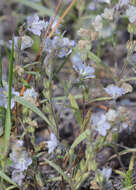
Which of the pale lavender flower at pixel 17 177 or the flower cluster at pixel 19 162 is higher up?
the flower cluster at pixel 19 162

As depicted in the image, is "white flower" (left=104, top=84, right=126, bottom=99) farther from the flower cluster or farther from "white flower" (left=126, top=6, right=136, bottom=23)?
the flower cluster

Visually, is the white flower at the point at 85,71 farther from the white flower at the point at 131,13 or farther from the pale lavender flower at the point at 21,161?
the pale lavender flower at the point at 21,161

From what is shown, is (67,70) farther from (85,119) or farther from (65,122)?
(85,119)

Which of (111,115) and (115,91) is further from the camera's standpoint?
(115,91)

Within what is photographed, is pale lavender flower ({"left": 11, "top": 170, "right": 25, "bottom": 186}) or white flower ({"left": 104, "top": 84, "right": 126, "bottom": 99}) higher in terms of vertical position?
white flower ({"left": 104, "top": 84, "right": 126, "bottom": 99})

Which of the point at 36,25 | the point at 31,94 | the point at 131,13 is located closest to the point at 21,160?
the point at 31,94

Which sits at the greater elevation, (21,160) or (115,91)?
(115,91)

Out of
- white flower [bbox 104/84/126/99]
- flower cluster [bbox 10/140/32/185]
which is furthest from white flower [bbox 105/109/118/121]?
flower cluster [bbox 10/140/32/185]

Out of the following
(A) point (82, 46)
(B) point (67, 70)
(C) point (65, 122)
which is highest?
(A) point (82, 46)

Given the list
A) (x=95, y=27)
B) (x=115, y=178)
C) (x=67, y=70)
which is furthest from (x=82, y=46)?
(x=67, y=70)

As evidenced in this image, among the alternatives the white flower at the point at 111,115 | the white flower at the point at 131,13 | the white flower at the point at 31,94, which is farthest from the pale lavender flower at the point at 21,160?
the white flower at the point at 131,13

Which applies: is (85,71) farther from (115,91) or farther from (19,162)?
(19,162)
